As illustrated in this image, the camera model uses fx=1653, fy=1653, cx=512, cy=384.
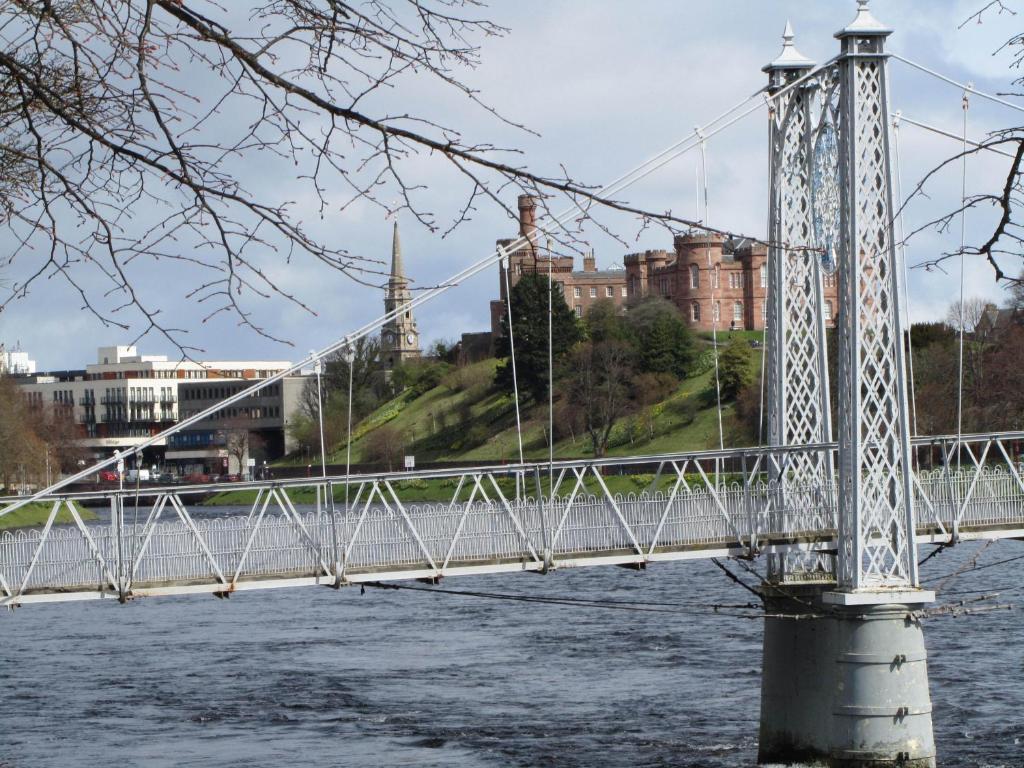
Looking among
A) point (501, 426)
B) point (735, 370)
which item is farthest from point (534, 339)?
point (501, 426)

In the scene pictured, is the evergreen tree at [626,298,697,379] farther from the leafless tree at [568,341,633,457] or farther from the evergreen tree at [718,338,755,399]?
the evergreen tree at [718,338,755,399]

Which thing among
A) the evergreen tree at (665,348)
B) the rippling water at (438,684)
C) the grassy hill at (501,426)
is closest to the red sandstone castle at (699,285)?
the grassy hill at (501,426)

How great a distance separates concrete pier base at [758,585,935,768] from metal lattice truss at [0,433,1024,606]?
1.99 meters

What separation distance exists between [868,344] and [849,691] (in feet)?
14.3

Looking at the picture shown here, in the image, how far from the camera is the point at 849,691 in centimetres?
1909

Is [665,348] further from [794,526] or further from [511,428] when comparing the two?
[794,526]

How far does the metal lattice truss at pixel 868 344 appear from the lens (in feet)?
65.4

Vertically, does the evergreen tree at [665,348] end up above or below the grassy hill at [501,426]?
above

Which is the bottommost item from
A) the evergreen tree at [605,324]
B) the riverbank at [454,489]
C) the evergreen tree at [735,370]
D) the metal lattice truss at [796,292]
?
the riverbank at [454,489]

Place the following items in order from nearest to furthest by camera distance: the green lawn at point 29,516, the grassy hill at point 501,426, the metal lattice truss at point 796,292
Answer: the metal lattice truss at point 796,292 → the green lawn at point 29,516 → the grassy hill at point 501,426

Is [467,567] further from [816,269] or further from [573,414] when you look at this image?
[573,414]

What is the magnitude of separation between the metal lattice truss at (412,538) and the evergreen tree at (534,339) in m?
44.6

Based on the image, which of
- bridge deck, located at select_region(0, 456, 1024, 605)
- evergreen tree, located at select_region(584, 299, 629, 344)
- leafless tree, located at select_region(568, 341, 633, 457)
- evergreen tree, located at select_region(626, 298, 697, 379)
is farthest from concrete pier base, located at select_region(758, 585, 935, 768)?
evergreen tree, located at select_region(626, 298, 697, 379)

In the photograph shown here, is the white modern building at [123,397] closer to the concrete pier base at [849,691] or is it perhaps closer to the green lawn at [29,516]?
the green lawn at [29,516]
